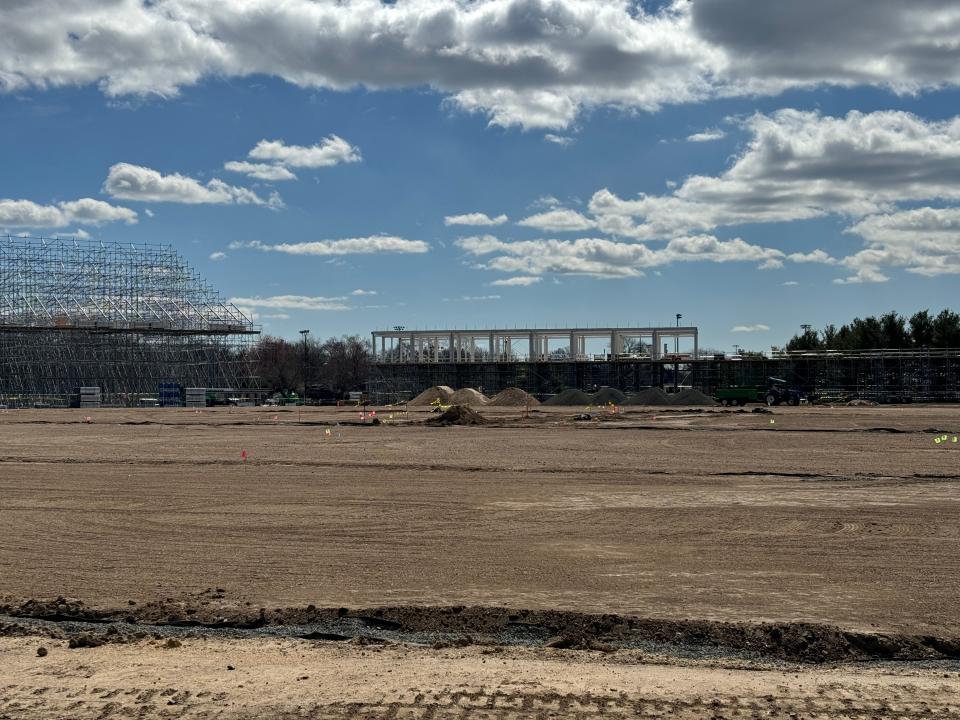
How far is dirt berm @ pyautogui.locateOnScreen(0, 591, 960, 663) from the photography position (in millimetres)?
8305

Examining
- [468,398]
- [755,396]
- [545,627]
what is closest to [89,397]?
[468,398]

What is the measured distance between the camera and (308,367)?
115m

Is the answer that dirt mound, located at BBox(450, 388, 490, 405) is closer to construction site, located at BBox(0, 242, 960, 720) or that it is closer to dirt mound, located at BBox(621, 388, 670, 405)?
dirt mound, located at BBox(621, 388, 670, 405)

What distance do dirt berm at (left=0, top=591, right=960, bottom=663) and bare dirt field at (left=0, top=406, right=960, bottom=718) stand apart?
1.2 inches

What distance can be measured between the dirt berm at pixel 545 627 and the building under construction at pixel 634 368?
227ft

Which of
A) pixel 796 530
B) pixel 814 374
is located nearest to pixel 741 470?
pixel 796 530

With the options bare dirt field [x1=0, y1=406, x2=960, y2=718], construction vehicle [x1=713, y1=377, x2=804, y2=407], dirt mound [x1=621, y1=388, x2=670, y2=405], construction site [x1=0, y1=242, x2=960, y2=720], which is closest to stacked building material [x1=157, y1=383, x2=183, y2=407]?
dirt mound [x1=621, y1=388, x2=670, y2=405]

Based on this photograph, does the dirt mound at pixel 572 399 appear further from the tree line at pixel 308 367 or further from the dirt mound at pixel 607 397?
the tree line at pixel 308 367

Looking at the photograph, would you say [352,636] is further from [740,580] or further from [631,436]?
[631,436]

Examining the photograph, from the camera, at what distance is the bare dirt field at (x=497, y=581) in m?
7.21

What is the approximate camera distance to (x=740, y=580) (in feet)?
35.0

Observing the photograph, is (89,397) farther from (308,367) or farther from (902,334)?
(902,334)

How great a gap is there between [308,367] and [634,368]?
43167 millimetres

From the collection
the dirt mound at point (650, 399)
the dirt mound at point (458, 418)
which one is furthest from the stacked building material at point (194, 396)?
the dirt mound at point (458, 418)
